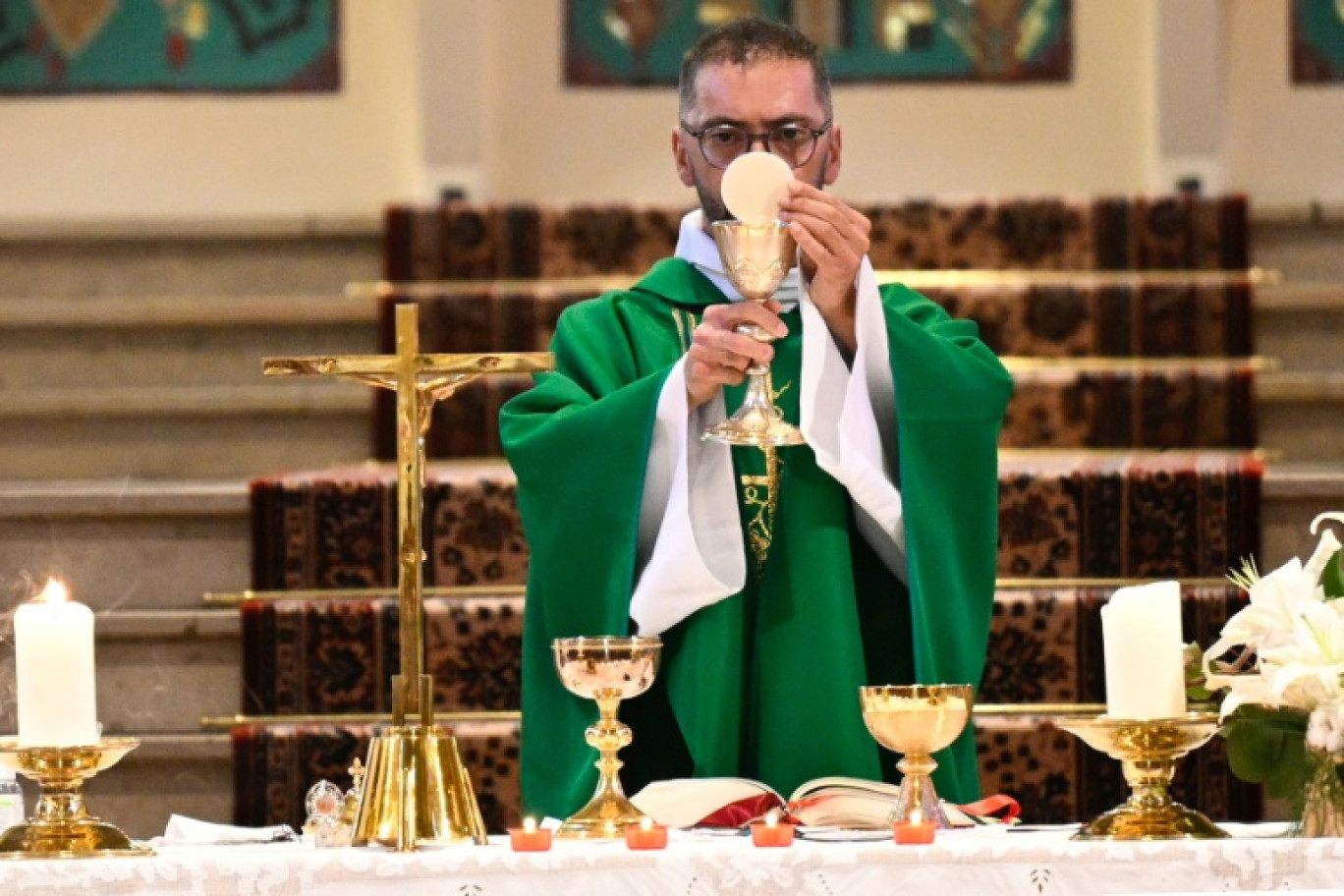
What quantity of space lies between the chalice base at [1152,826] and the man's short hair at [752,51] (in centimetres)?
131

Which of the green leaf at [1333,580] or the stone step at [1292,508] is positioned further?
the stone step at [1292,508]

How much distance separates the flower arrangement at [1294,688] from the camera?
269 centimetres

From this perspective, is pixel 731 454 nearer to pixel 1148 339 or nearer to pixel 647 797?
pixel 647 797

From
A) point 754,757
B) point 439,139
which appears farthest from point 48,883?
point 439,139

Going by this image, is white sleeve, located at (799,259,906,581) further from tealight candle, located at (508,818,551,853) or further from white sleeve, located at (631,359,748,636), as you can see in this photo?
tealight candle, located at (508,818,551,853)

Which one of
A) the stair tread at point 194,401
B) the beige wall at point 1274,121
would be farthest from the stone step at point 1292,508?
the stair tread at point 194,401

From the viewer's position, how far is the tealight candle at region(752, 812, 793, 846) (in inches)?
104

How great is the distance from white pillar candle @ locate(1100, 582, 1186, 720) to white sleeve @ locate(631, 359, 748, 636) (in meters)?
0.84

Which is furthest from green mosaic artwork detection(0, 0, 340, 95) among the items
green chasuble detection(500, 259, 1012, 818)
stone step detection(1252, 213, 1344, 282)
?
green chasuble detection(500, 259, 1012, 818)

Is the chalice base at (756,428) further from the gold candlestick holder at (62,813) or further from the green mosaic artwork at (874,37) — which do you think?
the green mosaic artwork at (874,37)

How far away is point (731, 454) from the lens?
374cm

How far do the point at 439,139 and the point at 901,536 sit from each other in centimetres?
431

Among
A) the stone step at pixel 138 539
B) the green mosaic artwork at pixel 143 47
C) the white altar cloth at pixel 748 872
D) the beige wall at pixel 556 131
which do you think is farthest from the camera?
the green mosaic artwork at pixel 143 47

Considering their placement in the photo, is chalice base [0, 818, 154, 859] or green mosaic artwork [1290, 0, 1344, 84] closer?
chalice base [0, 818, 154, 859]
